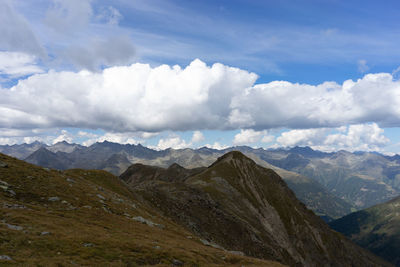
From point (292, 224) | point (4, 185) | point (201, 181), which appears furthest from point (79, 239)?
point (292, 224)

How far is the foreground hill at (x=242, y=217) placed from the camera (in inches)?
4151

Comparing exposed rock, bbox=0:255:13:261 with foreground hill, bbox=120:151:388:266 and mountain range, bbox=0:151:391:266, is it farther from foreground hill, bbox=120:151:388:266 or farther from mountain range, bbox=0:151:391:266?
foreground hill, bbox=120:151:388:266

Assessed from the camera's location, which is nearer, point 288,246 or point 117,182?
point 117,182

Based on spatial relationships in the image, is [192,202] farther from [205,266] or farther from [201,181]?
[205,266]

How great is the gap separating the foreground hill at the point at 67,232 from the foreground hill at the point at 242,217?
45486mm

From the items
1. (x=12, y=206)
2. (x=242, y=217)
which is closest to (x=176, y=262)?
(x=12, y=206)

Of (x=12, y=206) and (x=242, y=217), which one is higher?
(x=12, y=206)

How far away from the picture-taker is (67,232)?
3212cm

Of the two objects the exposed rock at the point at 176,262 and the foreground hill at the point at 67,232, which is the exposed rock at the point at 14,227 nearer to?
the foreground hill at the point at 67,232

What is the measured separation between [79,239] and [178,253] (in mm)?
12902

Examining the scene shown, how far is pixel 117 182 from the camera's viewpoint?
9606 centimetres

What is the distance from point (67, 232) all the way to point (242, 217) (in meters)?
121

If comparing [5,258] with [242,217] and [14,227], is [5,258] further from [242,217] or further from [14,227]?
[242,217]

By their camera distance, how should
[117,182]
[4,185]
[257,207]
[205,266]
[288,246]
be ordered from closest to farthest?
[205,266]
[4,185]
[117,182]
[288,246]
[257,207]
